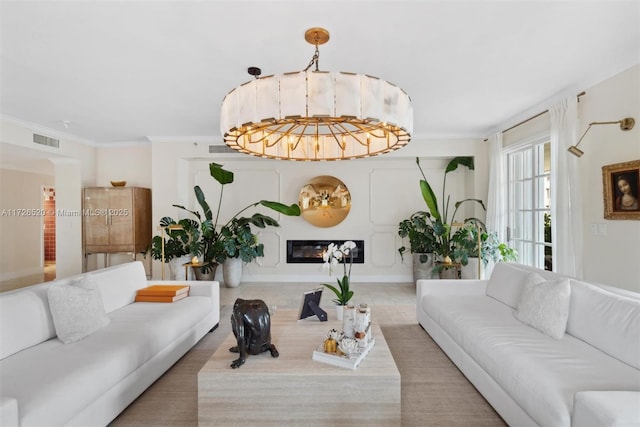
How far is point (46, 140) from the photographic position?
191 inches

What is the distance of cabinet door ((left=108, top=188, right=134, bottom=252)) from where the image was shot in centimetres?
550

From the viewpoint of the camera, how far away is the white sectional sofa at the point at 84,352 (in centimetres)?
149

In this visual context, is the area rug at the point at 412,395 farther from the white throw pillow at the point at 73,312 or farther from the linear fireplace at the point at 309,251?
the linear fireplace at the point at 309,251

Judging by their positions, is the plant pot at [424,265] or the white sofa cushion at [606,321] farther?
the plant pot at [424,265]

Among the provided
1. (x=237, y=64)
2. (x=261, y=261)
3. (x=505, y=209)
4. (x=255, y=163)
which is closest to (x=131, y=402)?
(x=237, y=64)

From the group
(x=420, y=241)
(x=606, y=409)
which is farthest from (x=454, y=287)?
(x=606, y=409)

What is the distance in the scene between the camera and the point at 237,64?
2.80m

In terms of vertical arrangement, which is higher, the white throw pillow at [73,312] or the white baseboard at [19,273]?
the white throw pillow at [73,312]

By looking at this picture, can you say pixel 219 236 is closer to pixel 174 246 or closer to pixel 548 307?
pixel 174 246

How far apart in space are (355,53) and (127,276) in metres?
2.88

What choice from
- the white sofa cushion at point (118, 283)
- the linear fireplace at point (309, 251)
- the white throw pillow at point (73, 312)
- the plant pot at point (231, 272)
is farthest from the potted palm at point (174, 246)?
the white throw pillow at point (73, 312)

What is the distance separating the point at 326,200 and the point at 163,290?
330 centimetres

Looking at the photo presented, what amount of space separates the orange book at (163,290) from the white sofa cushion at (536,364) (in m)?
2.50

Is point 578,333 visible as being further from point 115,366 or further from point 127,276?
point 127,276
